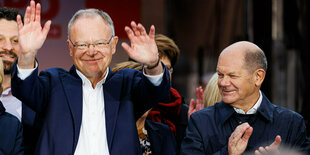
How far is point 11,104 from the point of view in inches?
118

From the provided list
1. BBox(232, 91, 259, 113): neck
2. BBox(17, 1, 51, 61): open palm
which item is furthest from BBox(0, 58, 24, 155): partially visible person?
BBox(232, 91, 259, 113): neck

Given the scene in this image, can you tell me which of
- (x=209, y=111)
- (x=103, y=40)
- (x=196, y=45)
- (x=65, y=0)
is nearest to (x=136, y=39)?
(x=103, y=40)

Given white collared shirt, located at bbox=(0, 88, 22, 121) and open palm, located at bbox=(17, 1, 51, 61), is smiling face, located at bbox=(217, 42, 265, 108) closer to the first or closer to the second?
open palm, located at bbox=(17, 1, 51, 61)

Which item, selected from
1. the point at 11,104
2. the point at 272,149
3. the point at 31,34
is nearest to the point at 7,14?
the point at 11,104

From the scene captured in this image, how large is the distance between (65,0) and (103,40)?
2.76 metres

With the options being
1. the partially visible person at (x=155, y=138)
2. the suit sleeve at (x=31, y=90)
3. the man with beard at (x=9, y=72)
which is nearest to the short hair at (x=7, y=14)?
the man with beard at (x=9, y=72)

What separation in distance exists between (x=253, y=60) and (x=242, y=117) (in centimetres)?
34

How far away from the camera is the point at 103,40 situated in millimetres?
2539

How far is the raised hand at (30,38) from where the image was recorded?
2311 millimetres

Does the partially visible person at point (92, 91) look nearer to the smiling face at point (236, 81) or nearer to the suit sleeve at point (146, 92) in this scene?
the suit sleeve at point (146, 92)

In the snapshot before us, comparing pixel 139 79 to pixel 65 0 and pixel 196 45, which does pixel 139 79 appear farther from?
pixel 196 45

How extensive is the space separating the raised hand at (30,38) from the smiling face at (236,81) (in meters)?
1.03

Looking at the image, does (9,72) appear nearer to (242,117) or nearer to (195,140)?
(195,140)

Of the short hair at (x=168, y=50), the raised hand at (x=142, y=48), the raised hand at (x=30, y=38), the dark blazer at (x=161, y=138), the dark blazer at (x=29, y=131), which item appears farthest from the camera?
the short hair at (x=168, y=50)
